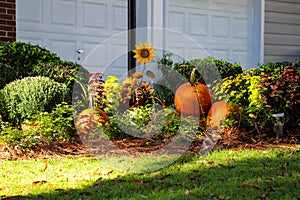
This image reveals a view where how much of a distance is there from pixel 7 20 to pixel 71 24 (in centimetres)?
119

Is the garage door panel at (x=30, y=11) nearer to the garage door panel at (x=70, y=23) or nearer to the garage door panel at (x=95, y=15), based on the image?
the garage door panel at (x=70, y=23)

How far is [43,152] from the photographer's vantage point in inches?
171

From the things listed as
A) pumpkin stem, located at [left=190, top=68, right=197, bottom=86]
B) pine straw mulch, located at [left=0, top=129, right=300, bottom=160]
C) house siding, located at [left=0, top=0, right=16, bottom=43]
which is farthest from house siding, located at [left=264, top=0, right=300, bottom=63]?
house siding, located at [left=0, top=0, right=16, bottom=43]

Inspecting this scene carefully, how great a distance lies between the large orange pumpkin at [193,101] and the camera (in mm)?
5297

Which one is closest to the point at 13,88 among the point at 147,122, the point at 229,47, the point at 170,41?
the point at 147,122

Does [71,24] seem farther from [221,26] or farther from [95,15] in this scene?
[221,26]

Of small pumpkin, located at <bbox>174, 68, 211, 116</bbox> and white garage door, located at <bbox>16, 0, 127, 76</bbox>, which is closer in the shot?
small pumpkin, located at <bbox>174, 68, 211, 116</bbox>

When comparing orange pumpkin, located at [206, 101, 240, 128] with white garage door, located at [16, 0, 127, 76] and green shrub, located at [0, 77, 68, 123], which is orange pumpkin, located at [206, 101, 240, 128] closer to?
green shrub, located at [0, 77, 68, 123]

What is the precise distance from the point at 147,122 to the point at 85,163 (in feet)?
3.51

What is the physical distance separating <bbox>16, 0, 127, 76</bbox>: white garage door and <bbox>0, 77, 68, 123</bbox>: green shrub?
80.7 inches

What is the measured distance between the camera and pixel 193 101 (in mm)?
5305

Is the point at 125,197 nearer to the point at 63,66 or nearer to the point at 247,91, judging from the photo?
the point at 247,91

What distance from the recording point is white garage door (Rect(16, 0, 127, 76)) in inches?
285

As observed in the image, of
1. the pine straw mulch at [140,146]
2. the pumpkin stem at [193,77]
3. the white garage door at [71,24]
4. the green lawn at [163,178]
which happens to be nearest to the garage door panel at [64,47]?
the white garage door at [71,24]
